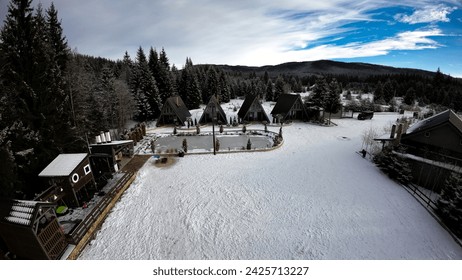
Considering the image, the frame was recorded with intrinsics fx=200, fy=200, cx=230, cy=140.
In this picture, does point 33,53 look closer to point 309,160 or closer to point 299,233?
point 299,233

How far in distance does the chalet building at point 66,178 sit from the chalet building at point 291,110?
78.9 ft

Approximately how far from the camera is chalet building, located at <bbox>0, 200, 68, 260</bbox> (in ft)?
21.2

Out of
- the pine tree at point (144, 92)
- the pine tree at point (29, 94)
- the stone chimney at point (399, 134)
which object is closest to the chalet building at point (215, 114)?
the pine tree at point (144, 92)

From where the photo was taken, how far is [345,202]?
35.9 feet

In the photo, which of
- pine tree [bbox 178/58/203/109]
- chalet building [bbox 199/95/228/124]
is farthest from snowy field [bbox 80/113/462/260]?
pine tree [bbox 178/58/203/109]

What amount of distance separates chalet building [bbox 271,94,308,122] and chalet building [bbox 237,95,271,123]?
1952 mm

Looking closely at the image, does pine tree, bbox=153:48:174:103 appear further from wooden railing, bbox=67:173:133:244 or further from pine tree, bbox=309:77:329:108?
wooden railing, bbox=67:173:133:244

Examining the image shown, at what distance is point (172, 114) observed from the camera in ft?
93.4

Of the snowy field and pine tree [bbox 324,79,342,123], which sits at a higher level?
pine tree [bbox 324,79,342,123]

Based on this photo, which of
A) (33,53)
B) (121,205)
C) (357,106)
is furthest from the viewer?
(357,106)

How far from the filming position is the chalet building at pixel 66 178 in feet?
31.3

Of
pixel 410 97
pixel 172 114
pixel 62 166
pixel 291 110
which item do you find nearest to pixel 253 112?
pixel 291 110
